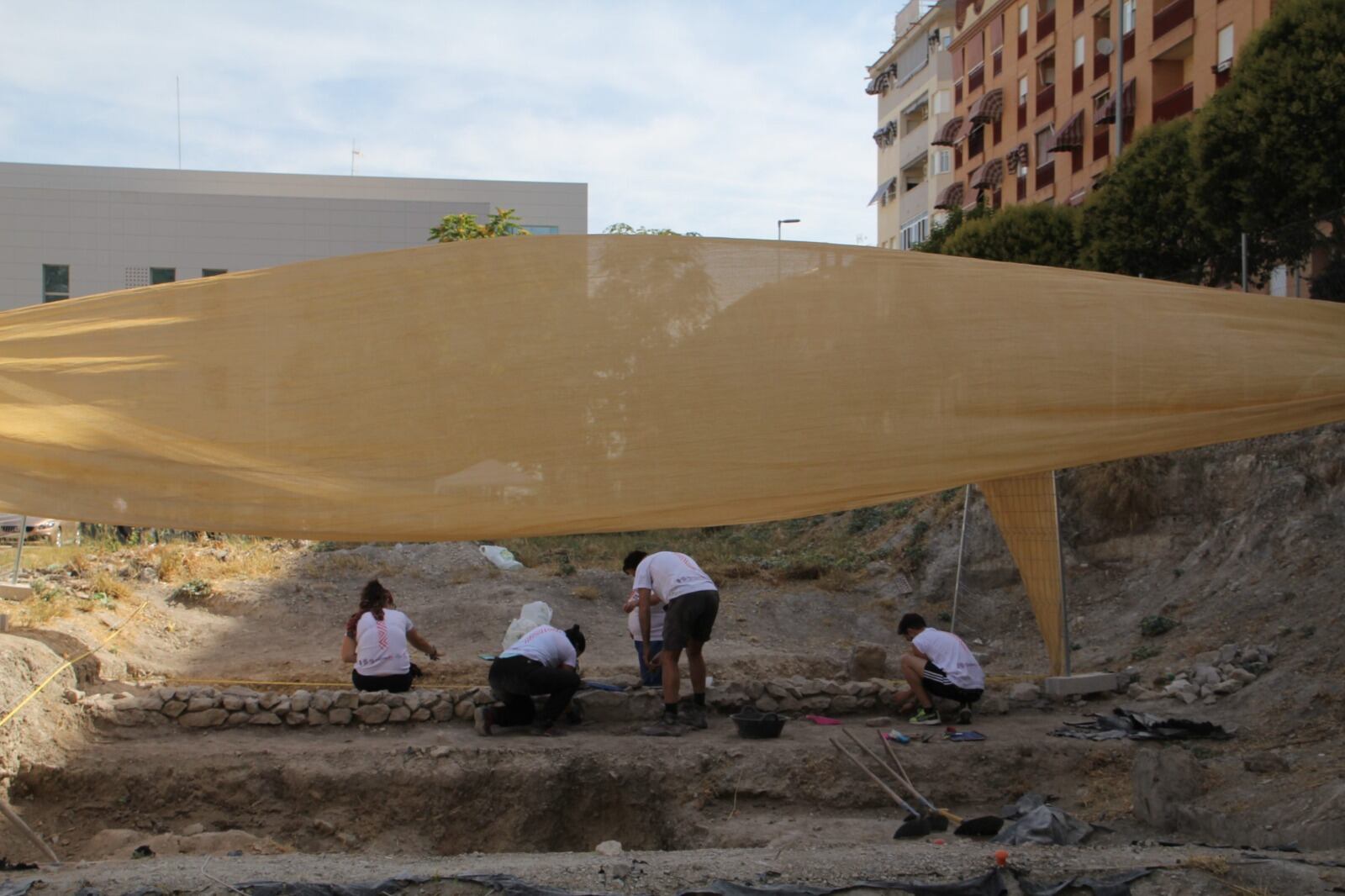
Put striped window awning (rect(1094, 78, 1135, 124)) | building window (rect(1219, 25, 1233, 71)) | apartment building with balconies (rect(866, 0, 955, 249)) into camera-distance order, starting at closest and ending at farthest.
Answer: building window (rect(1219, 25, 1233, 71)) < striped window awning (rect(1094, 78, 1135, 124)) < apartment building with balconies (rect(866, 0, 955, 249))

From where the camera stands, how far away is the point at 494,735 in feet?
24.5

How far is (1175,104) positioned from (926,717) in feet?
69.5

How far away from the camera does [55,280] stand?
38.2 m

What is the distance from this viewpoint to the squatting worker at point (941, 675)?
784 centimetres

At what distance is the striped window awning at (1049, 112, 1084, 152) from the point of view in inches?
1118

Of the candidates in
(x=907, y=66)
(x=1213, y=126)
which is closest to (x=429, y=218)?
(x=907, y=66)

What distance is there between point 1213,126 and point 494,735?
11.9m

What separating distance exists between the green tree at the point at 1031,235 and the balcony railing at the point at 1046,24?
37.3ft

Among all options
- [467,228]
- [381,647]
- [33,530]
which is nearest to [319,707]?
[381,647]

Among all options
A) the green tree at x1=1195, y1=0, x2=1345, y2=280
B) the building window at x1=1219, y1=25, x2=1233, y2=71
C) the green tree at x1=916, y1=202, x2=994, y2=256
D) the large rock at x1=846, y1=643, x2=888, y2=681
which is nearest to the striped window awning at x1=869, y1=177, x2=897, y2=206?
the green tree at x1=916, y1=202, x2=994, y2=256

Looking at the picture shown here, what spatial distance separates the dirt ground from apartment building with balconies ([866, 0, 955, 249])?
2771cm

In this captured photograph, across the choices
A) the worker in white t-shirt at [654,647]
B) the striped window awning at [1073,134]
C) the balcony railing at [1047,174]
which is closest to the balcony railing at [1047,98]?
the balcony railing at [1047,174]

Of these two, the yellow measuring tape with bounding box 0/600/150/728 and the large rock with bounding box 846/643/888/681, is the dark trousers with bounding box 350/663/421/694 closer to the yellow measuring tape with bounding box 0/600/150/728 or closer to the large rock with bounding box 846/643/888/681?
the yellow measuring tape with bounding box 0/600/150/728

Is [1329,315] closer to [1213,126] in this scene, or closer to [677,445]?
[677,445]
